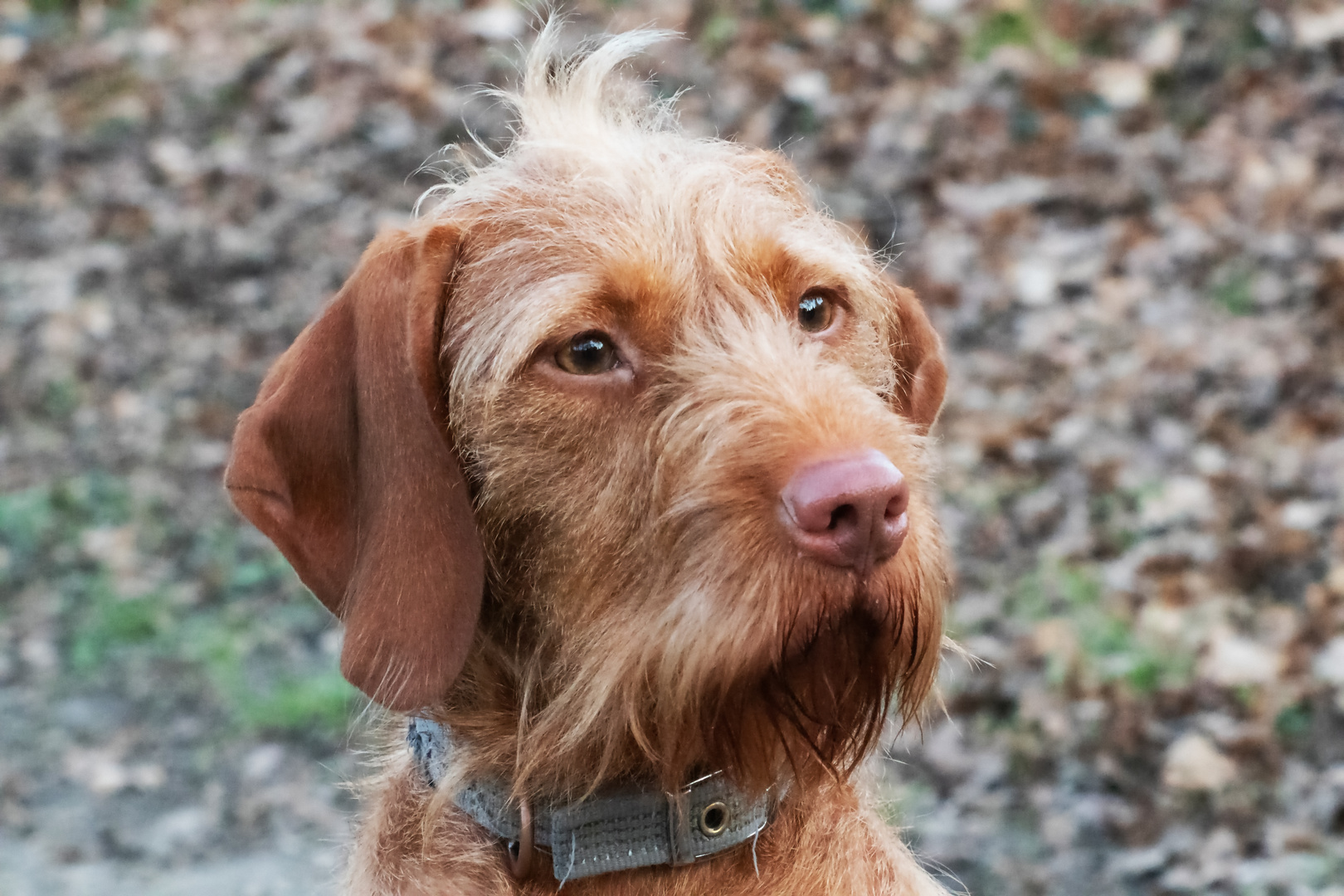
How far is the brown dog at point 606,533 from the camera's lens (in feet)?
6.68

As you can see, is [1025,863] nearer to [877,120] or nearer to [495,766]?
[495,766]

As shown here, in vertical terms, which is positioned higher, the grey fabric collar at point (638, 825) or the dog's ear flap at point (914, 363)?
the dog's ear flap at point (914, 363)

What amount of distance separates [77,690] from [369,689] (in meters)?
3.48

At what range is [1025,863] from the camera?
3.92 meters

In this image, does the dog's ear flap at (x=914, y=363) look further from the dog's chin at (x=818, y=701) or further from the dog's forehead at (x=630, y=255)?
the dog's chin at (x=818, y=701)

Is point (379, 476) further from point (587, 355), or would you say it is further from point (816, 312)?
point (816, 312)

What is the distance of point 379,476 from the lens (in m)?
2.28

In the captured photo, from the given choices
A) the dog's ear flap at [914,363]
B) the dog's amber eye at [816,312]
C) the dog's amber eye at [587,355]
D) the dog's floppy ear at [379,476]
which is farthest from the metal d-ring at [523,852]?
the dog's ear flap at [914,363]

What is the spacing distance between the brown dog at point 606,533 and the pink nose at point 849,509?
2 cm

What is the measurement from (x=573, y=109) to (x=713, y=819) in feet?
4.66

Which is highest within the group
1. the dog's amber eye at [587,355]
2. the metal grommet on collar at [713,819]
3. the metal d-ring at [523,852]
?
the dog's amber eye at [587,355]

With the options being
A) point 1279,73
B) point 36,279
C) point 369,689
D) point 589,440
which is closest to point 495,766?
point 369,689

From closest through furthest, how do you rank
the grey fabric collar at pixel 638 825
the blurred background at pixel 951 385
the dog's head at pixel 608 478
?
the dog's head at pixel 608 478 < the grey fabric collar at pixel 638 825 < the blurred background at pixel 951 385

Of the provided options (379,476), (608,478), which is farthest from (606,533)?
(379,476)
